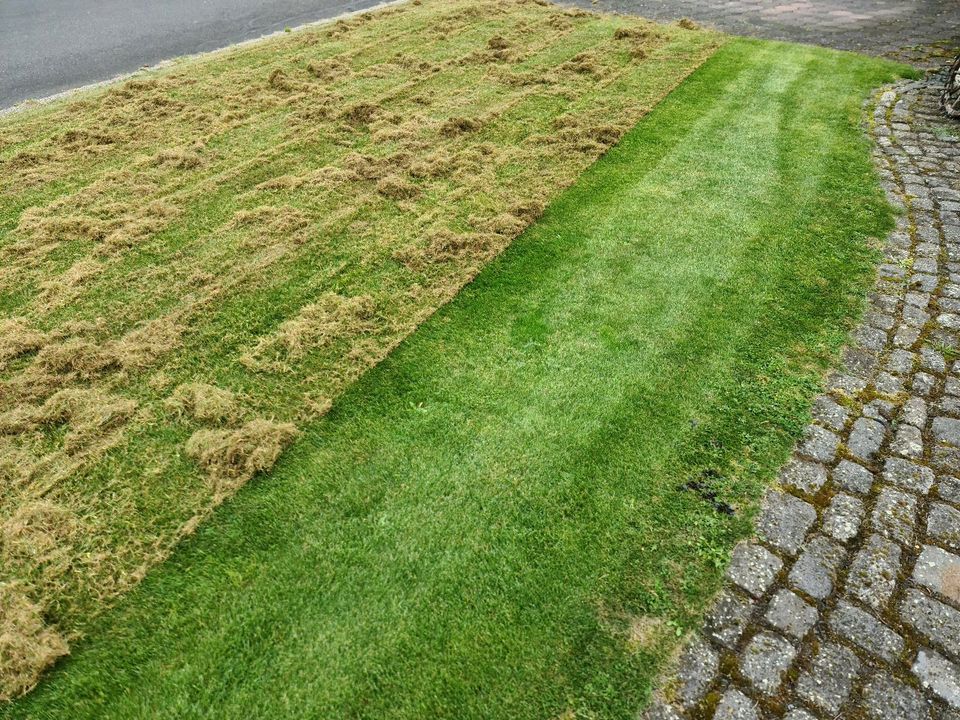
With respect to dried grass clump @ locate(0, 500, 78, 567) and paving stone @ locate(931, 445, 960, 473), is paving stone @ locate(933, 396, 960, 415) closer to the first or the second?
paving stone @ locate(931, 445, 960, 473)

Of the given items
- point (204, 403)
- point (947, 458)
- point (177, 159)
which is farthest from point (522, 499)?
point (177, 159)

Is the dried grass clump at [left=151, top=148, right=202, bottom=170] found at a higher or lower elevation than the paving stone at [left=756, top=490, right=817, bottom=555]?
higher

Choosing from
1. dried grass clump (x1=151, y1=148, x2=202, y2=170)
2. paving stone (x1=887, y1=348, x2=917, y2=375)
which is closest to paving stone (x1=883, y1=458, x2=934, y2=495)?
paving stone (x1=887, y1=348, x2=917, y2=375)

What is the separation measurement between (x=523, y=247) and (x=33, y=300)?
342cm

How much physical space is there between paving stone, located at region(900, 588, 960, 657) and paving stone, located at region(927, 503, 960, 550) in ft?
1.14

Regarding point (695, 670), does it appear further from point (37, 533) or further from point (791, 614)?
point (37, 533)

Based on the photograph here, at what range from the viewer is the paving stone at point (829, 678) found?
2227mm

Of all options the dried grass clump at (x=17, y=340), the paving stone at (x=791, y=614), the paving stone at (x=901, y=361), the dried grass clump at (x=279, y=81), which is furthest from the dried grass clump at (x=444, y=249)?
the dried grass clump at (x=279, y=81)

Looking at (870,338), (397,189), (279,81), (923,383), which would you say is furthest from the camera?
(279,81)

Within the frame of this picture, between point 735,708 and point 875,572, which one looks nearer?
point 735,708

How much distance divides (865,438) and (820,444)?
0.26 meters

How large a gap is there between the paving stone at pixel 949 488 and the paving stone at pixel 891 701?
3.52 feet

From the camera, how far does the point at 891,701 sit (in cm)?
223

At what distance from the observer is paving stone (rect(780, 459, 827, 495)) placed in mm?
2994
